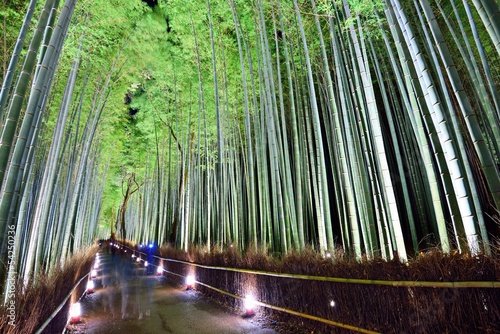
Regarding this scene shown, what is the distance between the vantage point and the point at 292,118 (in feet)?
13.1

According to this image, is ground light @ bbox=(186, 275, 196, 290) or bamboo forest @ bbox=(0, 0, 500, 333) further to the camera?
ground light @ bbox=(186, 275, 196, 290)

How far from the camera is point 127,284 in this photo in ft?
22.4

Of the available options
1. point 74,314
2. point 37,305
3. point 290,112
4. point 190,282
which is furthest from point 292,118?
point 74,314

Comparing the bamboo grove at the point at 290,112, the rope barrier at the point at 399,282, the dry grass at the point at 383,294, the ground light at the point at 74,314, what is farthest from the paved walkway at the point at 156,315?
the bamboo grove at the point at 290,112

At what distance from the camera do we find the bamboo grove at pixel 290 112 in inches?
74.6

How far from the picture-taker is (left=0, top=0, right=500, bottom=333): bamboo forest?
1843 millimetres

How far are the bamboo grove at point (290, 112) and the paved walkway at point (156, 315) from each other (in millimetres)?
1040

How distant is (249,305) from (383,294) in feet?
6.85

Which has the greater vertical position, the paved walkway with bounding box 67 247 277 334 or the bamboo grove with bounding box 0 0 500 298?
the bamboo grove with bounding box 0 0 500 298

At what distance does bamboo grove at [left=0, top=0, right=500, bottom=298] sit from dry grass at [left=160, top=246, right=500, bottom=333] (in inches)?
8.3

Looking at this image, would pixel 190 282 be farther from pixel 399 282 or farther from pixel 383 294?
pixel 399 282

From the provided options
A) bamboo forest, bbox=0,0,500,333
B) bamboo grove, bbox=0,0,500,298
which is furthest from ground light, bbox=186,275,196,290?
bamboo grove, bbox=0,0,500,298

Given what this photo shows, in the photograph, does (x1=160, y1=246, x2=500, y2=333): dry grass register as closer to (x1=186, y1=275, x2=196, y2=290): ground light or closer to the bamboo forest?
the bamboo forest

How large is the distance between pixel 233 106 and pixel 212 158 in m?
2.00
